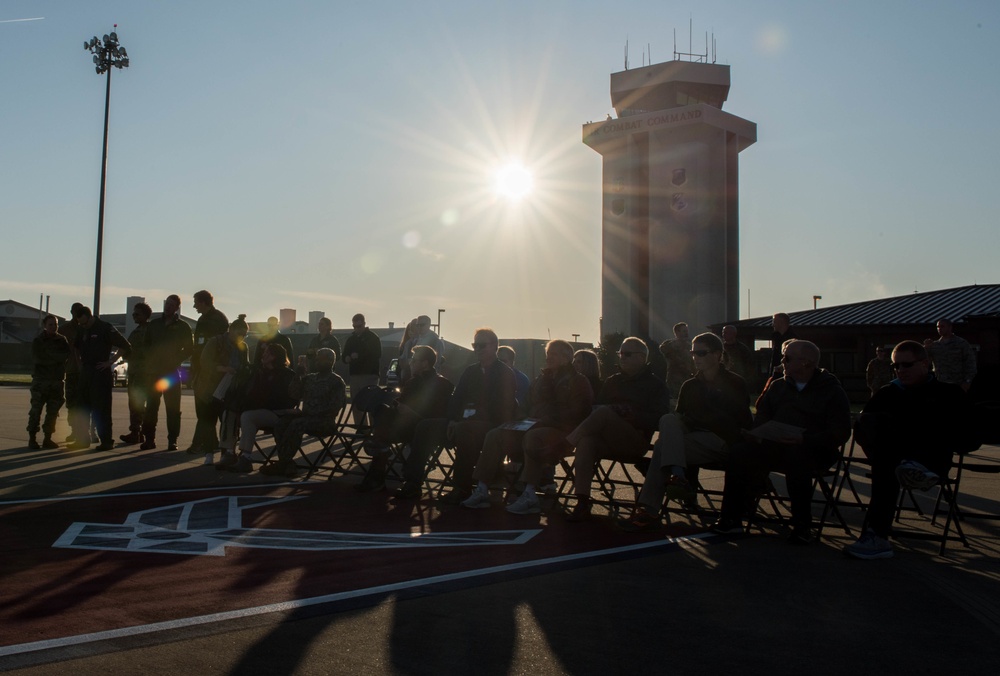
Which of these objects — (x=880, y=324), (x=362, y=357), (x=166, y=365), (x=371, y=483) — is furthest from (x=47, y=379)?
(x=880, y=324)

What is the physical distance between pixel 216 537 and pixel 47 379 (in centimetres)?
712

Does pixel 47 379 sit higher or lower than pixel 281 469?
higher

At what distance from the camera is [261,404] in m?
9.73

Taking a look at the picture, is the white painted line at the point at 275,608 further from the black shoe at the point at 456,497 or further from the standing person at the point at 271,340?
the standing person at the point at 271,340

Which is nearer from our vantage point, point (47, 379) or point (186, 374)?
point (47, 379)

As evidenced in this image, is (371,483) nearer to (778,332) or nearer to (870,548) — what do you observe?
(870,548)

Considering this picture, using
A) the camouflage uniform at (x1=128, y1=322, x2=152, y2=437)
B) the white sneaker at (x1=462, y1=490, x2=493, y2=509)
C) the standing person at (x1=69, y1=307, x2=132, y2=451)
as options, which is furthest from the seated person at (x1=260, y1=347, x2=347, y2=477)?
the standing person at (x1=69, y1=307, x2=132, y2=451)

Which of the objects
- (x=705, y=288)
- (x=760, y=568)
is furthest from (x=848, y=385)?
A: (x=760, y=568)

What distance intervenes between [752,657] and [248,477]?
6946 millimetres

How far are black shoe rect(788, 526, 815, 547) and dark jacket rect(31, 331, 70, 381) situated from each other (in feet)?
32.4

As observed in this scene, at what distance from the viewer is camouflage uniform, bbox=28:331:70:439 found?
37.4ft

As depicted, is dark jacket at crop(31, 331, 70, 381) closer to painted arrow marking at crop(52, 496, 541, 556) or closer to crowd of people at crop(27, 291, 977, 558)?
crowd of people at crop(27, 291, 977, 558)

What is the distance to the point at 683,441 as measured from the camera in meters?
6.41

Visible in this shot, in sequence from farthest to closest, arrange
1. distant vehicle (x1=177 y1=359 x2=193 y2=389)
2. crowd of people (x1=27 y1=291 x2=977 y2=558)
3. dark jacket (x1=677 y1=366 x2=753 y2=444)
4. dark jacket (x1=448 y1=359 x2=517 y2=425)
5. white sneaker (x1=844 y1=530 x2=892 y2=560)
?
distant vehicle (x1=177 y1=359 x2=193 y2=389)
dark jacket (x1=448 y1=359 x2=517 y2=425)
dark jacket (x1=677 y1=366 x2=753 y2=444)
crowd of people (x1=27 y1=291 x2=977 y2=558)
white sneaker (x1=844 y1=530 x2=892 y2=560)
